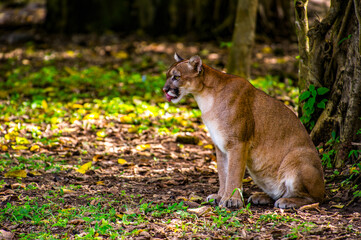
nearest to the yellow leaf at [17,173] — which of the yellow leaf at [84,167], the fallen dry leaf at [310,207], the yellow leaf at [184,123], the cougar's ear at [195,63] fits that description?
the yellow leaf at [84,167]

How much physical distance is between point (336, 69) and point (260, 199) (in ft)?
6.74

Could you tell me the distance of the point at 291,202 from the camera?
5.16 m

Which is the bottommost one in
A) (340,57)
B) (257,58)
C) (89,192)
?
(89,192)

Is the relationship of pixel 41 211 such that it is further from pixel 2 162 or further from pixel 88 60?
pixel 88 60

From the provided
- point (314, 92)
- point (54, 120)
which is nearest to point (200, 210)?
point (314, 92)

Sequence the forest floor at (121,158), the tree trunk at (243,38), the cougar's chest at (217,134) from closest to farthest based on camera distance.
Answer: the forest floor at (121,158) → the cougar's chest at (217,134) → the tree trunk at (243,38)

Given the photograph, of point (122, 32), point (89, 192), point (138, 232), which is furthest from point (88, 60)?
point (138, 232)

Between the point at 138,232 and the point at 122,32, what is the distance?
35.7 feet

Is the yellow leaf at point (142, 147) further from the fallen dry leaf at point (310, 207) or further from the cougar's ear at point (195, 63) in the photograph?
the fallen dry leaf at point (310, 207)

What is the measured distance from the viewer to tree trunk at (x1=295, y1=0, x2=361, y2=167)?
5793mm

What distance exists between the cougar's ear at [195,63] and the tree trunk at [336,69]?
180 centimetres

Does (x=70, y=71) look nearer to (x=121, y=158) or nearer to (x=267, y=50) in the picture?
(x=121, y=158)

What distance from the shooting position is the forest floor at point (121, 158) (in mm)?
4664

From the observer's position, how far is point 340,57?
6.15 metres
